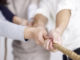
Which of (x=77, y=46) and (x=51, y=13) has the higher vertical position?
(x=51, y=13)

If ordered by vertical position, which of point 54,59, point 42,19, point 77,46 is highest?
point 42,19

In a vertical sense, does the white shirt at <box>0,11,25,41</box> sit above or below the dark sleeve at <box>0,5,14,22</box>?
below

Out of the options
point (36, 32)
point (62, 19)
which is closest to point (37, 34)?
point (36, 32)

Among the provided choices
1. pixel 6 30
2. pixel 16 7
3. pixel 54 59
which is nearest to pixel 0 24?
pixel 6 30

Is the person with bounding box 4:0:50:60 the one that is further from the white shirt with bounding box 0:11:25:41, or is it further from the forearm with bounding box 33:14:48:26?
the white shirt with bounding box 0:11:25:41

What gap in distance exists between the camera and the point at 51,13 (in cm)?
69

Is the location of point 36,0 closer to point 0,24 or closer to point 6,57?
point 0,24

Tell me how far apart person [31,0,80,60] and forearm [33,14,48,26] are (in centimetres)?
1

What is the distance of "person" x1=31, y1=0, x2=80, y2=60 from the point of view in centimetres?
60

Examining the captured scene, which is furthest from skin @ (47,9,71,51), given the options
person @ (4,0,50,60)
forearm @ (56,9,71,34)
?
person @ (4,0,50,60)

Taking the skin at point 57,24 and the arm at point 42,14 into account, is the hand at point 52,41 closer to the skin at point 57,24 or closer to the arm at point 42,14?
the skin at point 57,24

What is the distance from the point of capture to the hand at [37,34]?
521 millimetres

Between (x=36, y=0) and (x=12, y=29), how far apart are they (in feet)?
0.68

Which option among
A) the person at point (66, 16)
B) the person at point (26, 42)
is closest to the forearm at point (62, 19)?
the person at point (66, 16)
